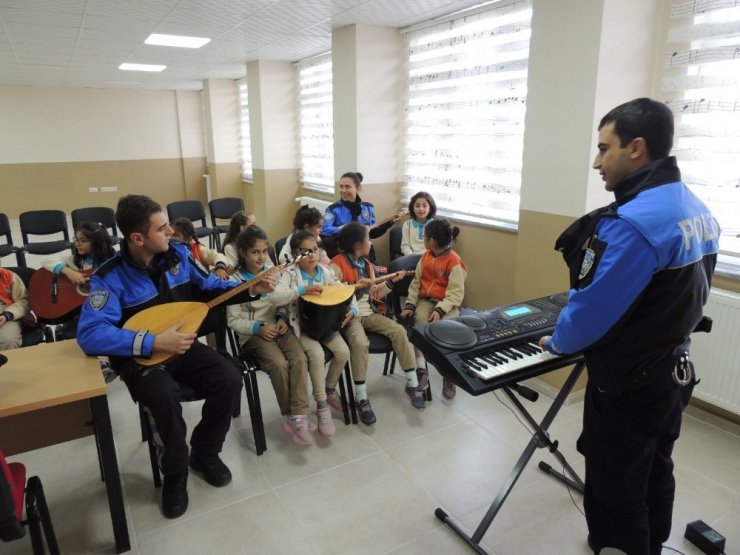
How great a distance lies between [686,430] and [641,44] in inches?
85.5

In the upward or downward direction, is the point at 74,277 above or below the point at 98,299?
below

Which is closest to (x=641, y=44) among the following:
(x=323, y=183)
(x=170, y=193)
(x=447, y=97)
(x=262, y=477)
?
(x=447, y=97)

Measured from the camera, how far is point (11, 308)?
2951mm

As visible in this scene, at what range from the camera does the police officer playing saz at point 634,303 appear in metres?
1.37

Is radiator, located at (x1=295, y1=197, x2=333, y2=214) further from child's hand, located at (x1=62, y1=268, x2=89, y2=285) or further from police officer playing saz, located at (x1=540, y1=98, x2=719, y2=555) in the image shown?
police officer playing saz, located at (x1=540, y1=98, x2=719, y2=555)

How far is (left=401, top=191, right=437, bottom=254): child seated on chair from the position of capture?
4355mm

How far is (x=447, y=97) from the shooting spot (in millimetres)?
4500

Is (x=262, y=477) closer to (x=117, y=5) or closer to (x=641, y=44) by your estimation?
(x=641, y=44)

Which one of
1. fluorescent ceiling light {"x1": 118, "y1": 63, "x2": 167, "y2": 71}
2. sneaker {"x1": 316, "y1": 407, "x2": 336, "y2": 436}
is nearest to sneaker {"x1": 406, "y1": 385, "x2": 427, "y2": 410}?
sneaker {"x1": 316, "y1": 407, "x2": 336, "y2": 436}

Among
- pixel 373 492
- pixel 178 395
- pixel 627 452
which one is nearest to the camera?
pixel 627 452

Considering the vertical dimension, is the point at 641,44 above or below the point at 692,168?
above

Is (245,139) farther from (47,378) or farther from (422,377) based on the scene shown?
(47,378)

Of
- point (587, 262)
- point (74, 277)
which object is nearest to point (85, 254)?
point (74, 277)

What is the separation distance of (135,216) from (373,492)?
64.6 inches
